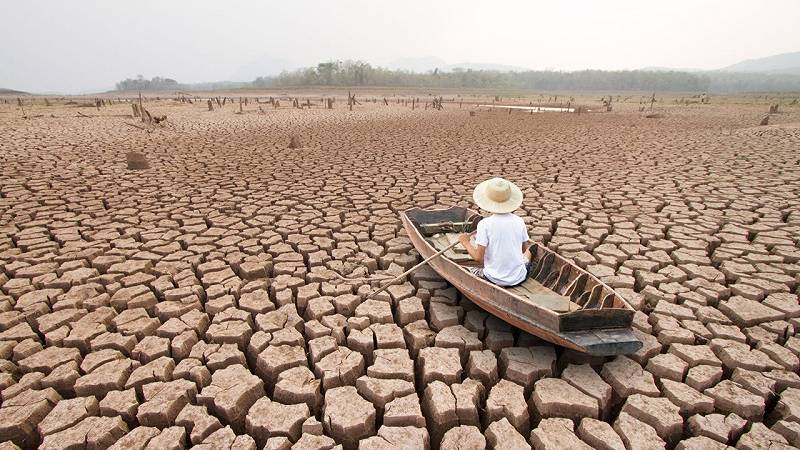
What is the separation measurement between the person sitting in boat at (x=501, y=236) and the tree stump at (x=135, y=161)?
7.14 metres

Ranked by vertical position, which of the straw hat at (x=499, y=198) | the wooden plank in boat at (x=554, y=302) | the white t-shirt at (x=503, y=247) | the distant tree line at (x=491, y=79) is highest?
the distant tree line at (x=491, y=79)

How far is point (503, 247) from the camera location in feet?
10.2

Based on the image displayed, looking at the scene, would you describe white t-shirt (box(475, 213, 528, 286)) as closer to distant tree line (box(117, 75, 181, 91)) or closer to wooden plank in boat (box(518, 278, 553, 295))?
wooden plank in boat (box(518, 278, 553, 295))

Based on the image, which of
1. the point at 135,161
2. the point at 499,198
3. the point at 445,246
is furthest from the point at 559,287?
the point at 135,161

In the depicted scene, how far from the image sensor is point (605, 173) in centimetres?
783

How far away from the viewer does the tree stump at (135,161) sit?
7453 mm

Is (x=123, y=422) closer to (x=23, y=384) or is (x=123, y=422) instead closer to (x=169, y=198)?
(x=23, y=384)

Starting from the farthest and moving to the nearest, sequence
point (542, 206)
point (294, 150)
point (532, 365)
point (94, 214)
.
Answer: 1. point (294, 150)
2. point (542, 206)
3. point (94, 214)
4. point (532, 365)

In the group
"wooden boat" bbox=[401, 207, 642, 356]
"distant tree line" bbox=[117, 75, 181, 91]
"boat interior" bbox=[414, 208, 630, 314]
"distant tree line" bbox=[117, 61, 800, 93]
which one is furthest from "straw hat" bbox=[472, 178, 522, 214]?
"distant tree line" bbox=[117, 75, 181, 91]

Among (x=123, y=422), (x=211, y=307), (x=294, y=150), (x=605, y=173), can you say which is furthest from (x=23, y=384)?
(x=605, y=173)

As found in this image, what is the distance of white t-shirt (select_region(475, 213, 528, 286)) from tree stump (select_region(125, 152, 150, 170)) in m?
7.21

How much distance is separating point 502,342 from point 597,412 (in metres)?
0.75

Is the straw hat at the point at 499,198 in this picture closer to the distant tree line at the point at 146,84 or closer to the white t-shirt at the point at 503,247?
the white t-shirt at the point at 503,247

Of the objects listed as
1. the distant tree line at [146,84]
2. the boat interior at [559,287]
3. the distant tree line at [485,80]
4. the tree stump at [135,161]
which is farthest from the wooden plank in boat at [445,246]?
the distant tree line at [146,84]
